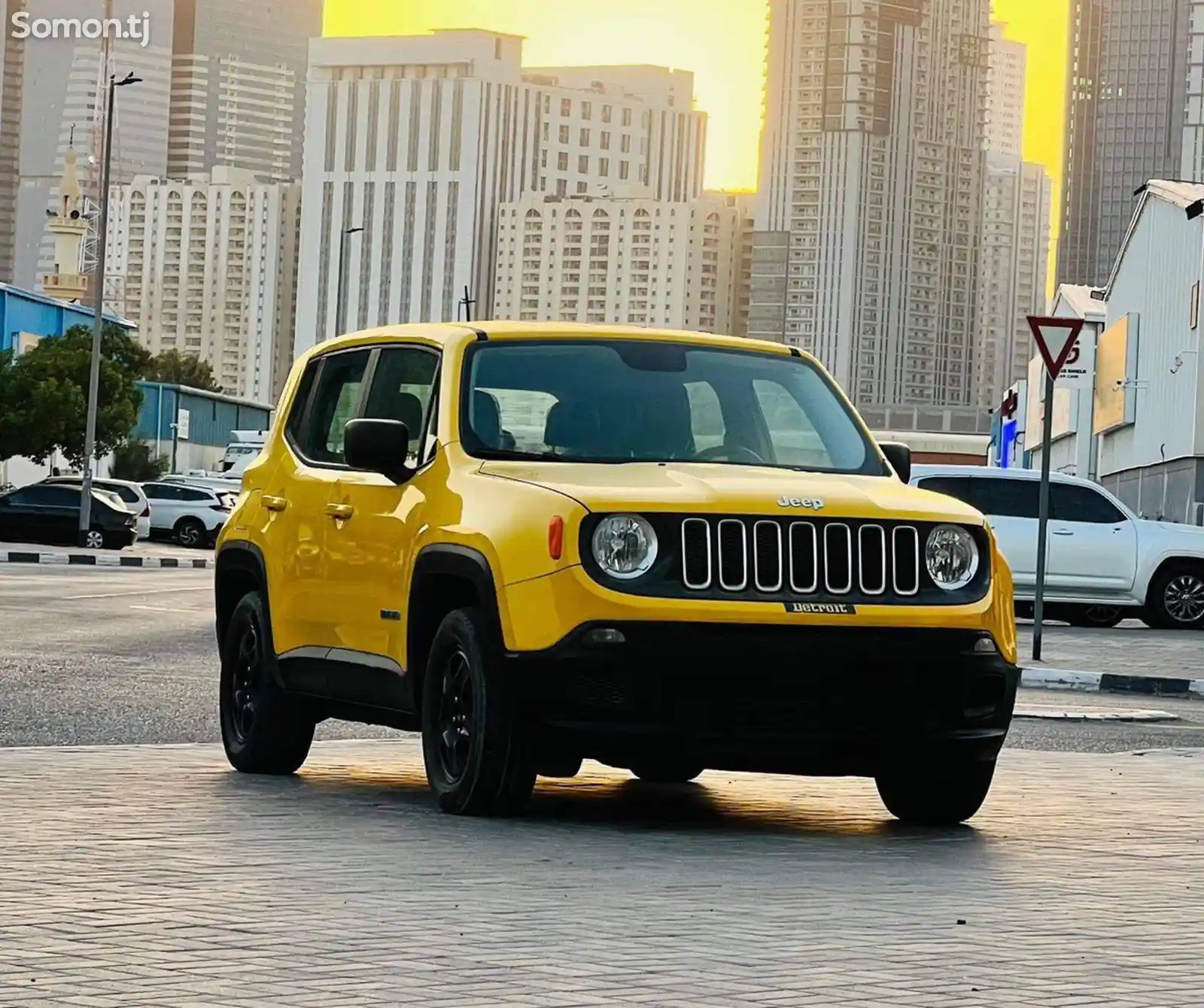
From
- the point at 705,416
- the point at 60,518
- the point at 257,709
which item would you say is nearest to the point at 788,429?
the point at 705,416

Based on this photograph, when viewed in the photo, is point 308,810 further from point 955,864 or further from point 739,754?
point 955,864

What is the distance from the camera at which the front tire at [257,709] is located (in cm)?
1030

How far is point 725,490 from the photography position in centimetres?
853

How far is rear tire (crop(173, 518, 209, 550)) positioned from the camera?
57531 mm

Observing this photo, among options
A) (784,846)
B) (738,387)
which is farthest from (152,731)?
(784,846)

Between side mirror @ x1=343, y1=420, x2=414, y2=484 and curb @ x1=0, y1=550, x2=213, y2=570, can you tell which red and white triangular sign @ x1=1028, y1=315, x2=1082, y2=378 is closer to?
side mirror @ x1=343, y1=420, x2=414, y2=484

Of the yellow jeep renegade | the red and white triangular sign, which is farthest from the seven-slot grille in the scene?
the red and white triangular sign

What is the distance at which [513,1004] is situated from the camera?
5168 mm

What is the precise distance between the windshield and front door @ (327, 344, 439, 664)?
32 cm

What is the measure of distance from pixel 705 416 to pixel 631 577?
1302 mm

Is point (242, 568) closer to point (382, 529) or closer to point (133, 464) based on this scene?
point (382, 529)

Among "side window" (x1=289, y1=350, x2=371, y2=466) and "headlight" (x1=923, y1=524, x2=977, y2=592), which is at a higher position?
"side window" (x1=289, y1=350, x2=371, y2=466)

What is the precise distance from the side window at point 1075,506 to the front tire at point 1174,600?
0.89m

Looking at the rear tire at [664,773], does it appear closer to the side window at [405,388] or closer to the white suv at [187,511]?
the side window at [405,388]
